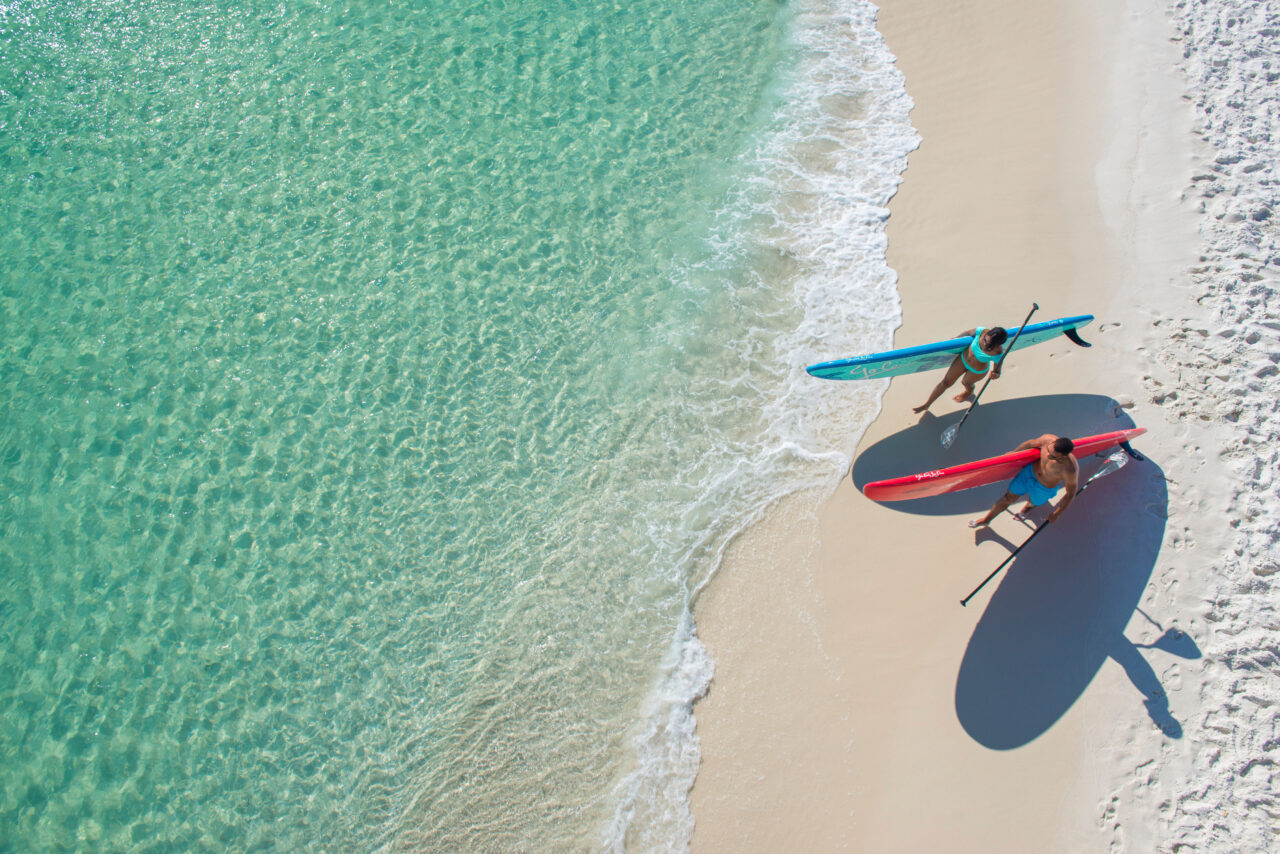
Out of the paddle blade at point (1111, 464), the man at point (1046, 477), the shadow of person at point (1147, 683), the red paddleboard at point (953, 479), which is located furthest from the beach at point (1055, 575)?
→ the red paddleboard at point (953, 479)

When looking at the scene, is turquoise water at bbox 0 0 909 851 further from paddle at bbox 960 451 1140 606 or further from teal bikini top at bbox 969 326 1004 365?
paddle at bbox 960 451 1140 606

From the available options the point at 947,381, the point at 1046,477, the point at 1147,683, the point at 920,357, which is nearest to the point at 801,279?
the point at 920,357

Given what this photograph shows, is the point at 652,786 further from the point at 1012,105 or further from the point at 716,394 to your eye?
the point at 1012,105

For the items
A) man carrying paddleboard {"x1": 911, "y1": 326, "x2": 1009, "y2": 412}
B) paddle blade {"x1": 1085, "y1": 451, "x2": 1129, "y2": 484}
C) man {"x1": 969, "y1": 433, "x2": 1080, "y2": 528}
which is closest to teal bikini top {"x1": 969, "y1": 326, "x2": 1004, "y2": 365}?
man carrying paddleboard {"x1": 911, "y1": 326, "x2": 1009, "y2": 412}

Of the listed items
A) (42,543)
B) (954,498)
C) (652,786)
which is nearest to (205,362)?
(42,543)

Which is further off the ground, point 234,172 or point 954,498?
point 234,172
